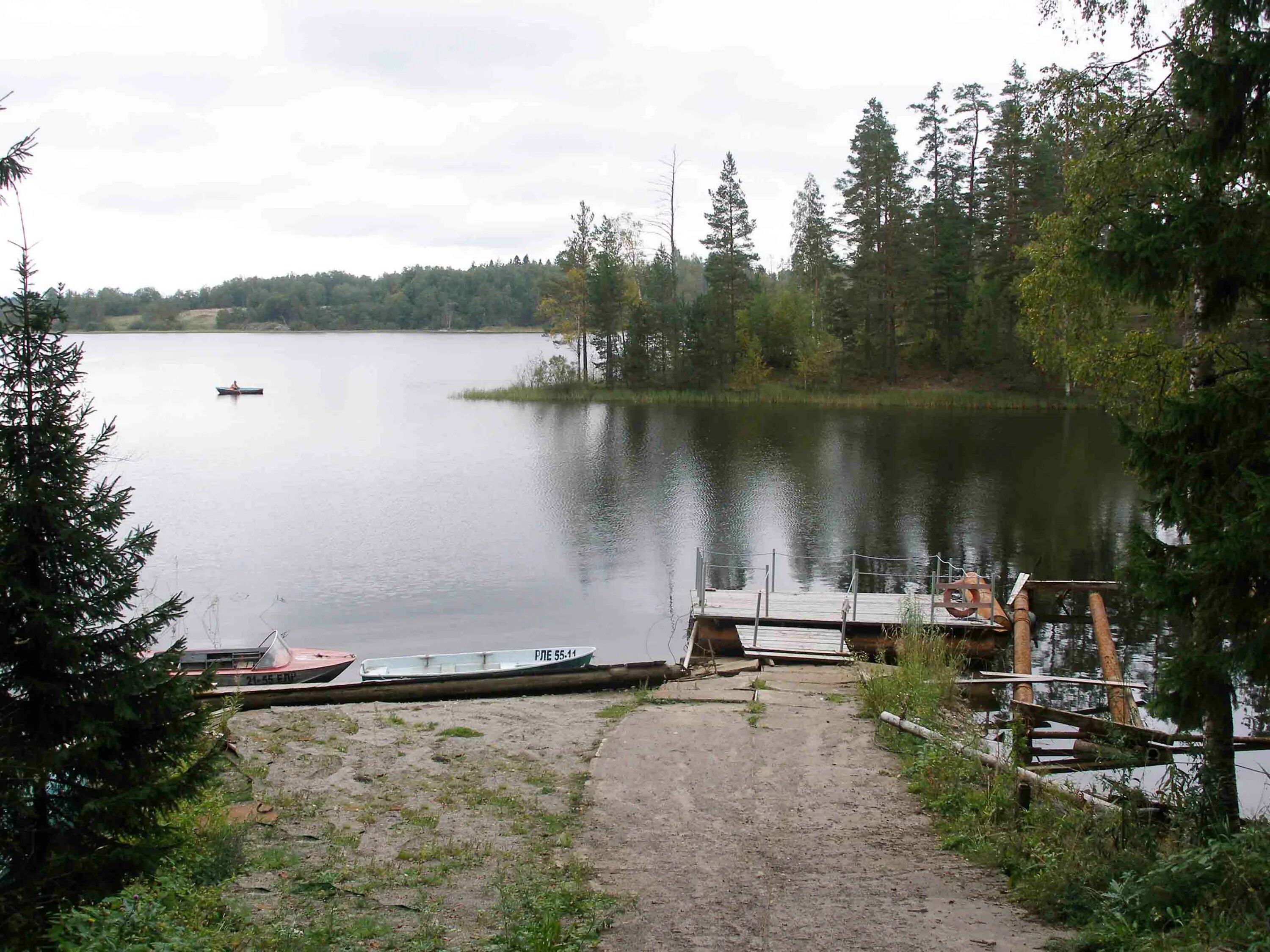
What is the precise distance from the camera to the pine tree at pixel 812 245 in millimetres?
71875

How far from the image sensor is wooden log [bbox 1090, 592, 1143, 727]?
12555 mm

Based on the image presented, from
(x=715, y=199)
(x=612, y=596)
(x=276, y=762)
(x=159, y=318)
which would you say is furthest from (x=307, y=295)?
(x=276, y=762)

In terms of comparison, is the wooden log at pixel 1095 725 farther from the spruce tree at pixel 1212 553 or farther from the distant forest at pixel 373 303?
the distant forest at pixel 373 303

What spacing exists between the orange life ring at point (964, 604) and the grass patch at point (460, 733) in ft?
33.8

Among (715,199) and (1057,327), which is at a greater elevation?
(715,199)

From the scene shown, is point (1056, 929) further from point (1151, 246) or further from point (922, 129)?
point (922, 129)

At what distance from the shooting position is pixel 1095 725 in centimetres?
1054

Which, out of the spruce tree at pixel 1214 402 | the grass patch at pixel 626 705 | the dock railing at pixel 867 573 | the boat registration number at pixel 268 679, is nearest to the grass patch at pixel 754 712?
the grass patch at pixel 626 705

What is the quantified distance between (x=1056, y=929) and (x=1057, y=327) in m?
10.3

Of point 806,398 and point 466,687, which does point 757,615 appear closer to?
point 466,687

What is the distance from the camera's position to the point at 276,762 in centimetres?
956

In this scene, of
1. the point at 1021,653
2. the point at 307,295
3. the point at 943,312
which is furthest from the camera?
the point at 307,295

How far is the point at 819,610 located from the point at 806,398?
43.6m

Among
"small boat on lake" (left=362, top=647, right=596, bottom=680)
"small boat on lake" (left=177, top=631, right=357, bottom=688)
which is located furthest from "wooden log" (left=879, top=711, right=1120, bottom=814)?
"small boat on lake" (left=177, top=631, right=357, bottom=688)
